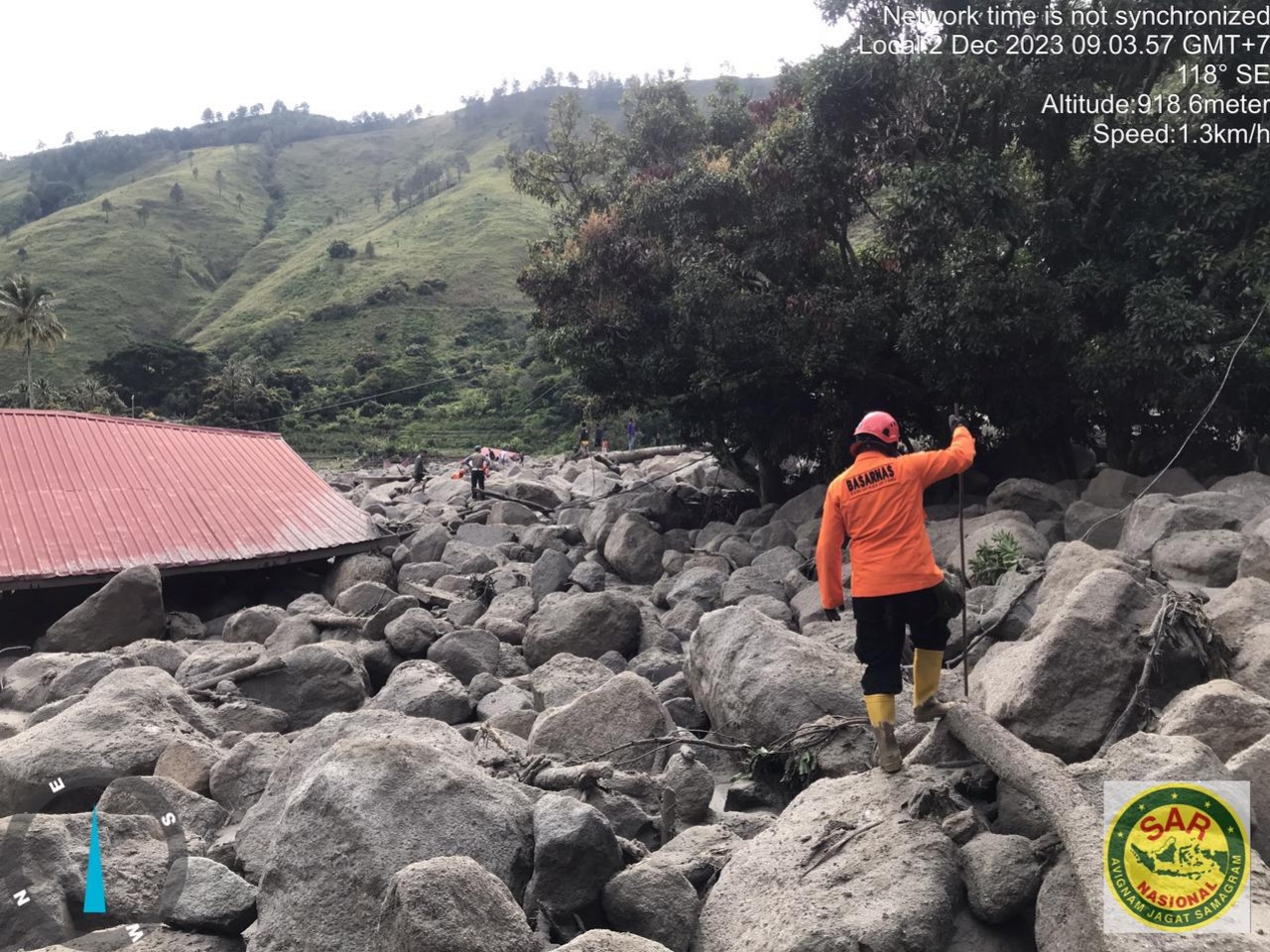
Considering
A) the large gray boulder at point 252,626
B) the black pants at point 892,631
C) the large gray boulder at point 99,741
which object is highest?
the black pants at point 892,631

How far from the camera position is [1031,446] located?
1631 centimetres

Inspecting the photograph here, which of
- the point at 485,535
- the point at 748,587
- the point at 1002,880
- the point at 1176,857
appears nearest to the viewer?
the point at 1176,857

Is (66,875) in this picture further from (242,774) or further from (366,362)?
(366,362)

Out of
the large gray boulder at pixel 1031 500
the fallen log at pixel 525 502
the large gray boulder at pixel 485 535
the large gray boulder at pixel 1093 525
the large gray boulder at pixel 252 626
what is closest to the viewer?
the large gray boulder at pixel 1093 525

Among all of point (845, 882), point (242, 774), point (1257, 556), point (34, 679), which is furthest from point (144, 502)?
point (1257, 556)

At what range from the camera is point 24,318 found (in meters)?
43.8

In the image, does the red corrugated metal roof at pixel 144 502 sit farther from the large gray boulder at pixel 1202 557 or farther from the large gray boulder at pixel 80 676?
the large gray boulder at pixel 1202 557

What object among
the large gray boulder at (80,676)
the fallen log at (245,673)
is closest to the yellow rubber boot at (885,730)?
the fallen log at (245,673)

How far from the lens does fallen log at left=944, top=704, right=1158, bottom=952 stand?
12.1ft

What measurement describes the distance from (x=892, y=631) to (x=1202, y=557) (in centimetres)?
559

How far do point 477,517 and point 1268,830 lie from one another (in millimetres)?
19452

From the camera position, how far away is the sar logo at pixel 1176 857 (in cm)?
368

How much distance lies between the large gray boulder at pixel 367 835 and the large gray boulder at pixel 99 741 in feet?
10.1

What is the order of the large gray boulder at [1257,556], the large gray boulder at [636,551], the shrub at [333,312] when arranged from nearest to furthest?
the large gray boulder at [1257,556] → the large gray boulder at [636,551] → the shrub at [333,312]
